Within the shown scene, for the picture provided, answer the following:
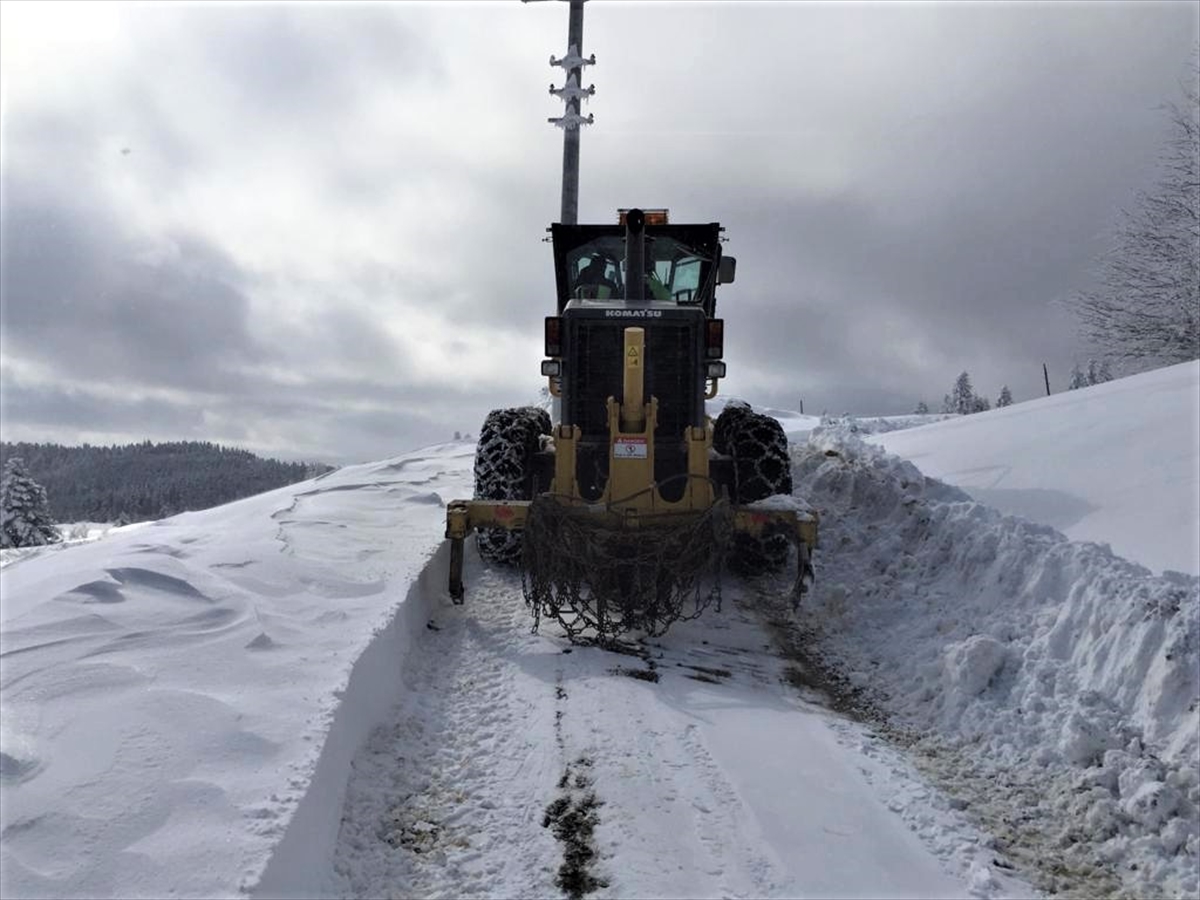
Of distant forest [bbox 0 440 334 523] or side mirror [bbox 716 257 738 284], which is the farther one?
distant forest [bbox 0 440 334 523]

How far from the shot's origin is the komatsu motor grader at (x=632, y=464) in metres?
5.50

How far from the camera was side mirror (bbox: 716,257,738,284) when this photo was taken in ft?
23.7

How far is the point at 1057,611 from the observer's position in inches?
185

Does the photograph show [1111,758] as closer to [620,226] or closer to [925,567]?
[925,567]

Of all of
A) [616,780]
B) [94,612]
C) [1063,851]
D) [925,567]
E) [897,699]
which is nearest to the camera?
[1063,851]

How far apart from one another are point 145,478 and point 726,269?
110 metres

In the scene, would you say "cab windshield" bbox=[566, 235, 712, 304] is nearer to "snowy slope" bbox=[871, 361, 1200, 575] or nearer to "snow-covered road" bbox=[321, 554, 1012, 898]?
"snowy slope" bbox=[871, 361, 1200, 575]

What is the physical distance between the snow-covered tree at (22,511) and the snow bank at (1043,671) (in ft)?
126

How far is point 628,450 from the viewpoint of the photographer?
6.11 m

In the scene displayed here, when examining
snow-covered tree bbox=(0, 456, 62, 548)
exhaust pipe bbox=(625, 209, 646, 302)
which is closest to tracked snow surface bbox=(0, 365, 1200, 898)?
exhaust pipe bbox=(625, 209, 646, 302)

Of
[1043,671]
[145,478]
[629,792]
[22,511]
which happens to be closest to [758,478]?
[1043,671]

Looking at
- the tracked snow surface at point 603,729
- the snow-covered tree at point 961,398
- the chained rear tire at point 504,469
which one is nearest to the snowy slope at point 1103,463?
the tracked snow surface at point 603,729

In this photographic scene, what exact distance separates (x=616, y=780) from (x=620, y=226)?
18.3ft

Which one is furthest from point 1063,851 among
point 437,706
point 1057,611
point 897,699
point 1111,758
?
point 437,706
